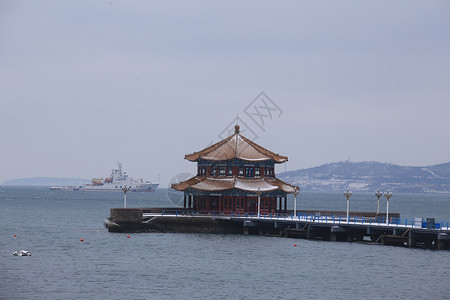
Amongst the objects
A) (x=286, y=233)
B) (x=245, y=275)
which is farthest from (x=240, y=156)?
(x=245, y=275)

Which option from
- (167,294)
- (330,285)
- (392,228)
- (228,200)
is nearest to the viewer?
(167,294)

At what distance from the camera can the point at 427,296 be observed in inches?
2148

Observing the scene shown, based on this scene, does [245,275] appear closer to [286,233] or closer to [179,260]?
[179,260]

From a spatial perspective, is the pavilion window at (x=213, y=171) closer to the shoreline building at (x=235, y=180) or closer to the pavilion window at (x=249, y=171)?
the shoreline building at (x=235, y=180)

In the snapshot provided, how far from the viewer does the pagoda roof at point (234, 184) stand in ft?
308

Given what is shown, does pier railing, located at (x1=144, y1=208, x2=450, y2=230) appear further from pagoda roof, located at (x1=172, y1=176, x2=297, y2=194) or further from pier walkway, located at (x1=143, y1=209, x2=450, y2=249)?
pagoda roof, located at (x1=172, y1=176, x2=297, y2=194)

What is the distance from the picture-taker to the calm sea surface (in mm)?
54875

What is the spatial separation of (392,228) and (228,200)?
22.7 m

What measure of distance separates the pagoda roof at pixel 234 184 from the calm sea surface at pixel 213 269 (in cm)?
752

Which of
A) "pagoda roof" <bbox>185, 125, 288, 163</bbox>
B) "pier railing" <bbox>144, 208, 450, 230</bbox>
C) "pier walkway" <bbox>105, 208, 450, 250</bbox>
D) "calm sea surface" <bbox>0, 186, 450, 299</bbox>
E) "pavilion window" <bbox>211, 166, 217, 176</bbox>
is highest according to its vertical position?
"pagoda roof" <bbox>185, 125, 288, 163</bbox>

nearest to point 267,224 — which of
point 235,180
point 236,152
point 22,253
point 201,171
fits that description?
point 235,180

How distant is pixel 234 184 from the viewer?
9412 centimetres

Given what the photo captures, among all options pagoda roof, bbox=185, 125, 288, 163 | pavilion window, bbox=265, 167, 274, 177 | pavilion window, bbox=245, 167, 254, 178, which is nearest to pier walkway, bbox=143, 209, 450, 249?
pavilion window, bbox=245, 167, 254, 178

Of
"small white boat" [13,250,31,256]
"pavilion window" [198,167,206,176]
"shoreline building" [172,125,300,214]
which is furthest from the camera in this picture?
"pavilion window" [198,167,206,176]
